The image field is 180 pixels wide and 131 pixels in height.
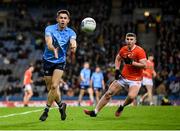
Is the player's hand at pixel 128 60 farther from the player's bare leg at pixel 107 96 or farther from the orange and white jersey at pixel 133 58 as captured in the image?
the player's bare leg at pixel 107 96

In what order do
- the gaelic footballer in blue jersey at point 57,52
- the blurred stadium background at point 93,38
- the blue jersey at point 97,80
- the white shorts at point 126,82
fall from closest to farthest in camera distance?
the gaelic footballer in blue jersey at point 57,52, the white shorts at point 126,82, the blue jersey at point 97,80, the blurred stadium background at point 93,38

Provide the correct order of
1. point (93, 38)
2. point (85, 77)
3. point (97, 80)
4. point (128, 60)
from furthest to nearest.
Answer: point (93, 38)
point (85, 77)
point (97, 80)
point (128, 60)

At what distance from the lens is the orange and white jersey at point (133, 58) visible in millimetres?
14969

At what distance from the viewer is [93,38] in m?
39.4

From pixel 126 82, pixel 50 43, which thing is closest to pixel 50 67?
pixel 50 43

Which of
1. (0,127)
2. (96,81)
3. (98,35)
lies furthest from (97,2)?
(0,127)

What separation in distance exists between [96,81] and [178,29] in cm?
1122

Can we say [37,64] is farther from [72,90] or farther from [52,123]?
[52,123]

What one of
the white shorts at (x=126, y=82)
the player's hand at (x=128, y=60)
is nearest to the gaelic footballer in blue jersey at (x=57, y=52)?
the player's hand at (x=128, y=60)

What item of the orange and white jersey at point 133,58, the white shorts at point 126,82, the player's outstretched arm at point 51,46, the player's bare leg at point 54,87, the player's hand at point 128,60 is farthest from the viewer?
the white shorts at point 126,82

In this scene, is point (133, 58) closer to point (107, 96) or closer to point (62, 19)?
point (107, 96)

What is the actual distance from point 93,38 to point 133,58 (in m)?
24.5

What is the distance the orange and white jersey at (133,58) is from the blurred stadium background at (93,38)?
13.7 m

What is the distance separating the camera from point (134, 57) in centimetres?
1497
